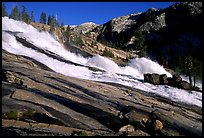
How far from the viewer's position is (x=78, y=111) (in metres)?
22.6

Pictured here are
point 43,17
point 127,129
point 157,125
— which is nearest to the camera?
point 127,129

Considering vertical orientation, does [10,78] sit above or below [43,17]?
below

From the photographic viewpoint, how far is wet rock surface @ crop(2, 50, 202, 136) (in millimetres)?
20219

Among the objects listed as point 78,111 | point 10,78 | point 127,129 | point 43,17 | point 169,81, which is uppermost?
point 43,17

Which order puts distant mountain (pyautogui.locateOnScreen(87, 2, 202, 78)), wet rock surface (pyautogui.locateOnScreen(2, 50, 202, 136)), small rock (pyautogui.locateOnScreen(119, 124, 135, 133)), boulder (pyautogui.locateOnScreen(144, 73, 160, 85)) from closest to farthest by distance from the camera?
wet rock surface (pyautogui.locateOnScreen(2, 50, 202, 136)) < small rock (pyautogui.locateOnScreen(119, 124, 135, 133)) < boulder (pyautogui.locateOnScreen(144, 73, 160, 85)) < distant mountain (pyautogui.locateOnScreen(87, 2, 202, 78))

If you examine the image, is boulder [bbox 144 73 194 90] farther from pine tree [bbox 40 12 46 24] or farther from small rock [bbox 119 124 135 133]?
pine tree [bbox 40 12 46 24]

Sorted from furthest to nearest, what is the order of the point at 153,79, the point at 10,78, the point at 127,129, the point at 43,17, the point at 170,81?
1. the point at 43,17
2. the point at 170,81
3. the point at 153,79
4. the point at 10,78
5. the point at 127,129

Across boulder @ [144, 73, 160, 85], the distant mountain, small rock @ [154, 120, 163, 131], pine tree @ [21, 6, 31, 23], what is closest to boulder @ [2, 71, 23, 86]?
small rock @ [154, 120, 163, 131]

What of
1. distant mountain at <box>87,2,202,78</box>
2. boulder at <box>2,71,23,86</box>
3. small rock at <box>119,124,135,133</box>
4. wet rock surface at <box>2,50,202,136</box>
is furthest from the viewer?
distant mountain at <box>87,2,202,78</box>

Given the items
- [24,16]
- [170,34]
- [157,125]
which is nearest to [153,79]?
[157,125]

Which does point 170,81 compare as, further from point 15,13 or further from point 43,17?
point 43,17

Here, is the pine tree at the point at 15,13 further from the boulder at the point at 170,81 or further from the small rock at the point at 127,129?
the small rock at the point at 127,129

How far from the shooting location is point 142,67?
231ft

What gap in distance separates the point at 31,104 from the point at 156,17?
143m
